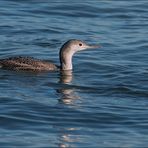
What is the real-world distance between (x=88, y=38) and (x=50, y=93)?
6009mm

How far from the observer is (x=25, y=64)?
64.7 ft

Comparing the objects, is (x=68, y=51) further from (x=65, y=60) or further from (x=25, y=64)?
(x=25, y=64)

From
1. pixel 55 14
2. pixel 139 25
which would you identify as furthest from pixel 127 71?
pixel 55 14

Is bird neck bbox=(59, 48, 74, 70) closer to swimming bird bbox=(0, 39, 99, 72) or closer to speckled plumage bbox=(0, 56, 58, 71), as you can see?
swimming bird bbox=(0, 39, 99, 72)

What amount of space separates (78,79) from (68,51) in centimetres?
127

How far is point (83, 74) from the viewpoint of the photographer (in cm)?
1969

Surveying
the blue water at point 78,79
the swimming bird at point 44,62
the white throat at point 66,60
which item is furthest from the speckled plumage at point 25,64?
the white throat at point 66,60

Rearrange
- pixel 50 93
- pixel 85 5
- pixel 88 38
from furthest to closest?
pixel 85 5 < pixel 88 38 < pixel 50 93

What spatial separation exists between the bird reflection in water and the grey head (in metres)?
0.18

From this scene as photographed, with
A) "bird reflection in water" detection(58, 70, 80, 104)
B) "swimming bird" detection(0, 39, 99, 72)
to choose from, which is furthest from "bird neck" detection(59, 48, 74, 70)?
"bird reflection in water" detection(58, 70, 80, 104)

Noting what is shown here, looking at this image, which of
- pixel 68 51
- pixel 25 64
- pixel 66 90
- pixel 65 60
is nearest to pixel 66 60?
pixel 65 60

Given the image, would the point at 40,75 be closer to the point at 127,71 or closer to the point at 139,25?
the point at 127,71

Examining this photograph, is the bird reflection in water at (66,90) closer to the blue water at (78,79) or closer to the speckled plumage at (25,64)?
the blue water at (78,79)

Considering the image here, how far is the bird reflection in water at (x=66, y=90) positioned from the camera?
1720 cm
